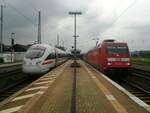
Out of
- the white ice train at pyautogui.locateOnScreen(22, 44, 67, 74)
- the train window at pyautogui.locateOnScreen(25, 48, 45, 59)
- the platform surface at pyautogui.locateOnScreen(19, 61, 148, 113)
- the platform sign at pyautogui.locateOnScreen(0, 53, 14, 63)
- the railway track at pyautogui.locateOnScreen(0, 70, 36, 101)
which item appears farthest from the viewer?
the platform sign at pyautogui.locateOnScreen(0, 53, 14, 63)

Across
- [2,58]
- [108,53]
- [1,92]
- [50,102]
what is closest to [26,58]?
[108,53]

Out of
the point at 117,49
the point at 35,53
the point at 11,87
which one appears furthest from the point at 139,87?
the point at 35,53

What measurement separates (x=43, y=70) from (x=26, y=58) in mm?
1884

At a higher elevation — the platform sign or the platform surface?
the platform sign

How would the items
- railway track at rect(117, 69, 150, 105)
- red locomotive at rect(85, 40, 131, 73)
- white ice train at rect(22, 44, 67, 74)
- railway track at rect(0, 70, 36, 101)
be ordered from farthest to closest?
white ice train at rect(22, 44, 67, 74)
red locomotive at rect(85, 40, 131, 73)
railway track at rect(0, 70, 36, 101)
railway track at rect(117, 69, 150, 105)

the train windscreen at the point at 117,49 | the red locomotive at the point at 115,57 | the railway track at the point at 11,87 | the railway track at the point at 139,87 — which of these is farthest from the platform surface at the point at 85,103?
the train windscreen at the point at 117,49

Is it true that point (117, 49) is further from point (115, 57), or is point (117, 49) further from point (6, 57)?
point (6, 57)

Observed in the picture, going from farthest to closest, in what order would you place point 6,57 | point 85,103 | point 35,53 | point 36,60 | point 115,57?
point 6,57 → point 35,53 → point 36,60 → point 115,57 → point 85,103

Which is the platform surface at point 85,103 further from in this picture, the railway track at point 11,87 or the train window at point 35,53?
the train window at point 35,53

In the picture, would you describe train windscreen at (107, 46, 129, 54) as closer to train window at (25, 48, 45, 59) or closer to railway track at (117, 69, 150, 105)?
railway track at (117, 69, 150, 105)

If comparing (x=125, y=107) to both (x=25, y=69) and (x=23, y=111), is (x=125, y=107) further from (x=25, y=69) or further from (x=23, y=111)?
(x=25, y=69)

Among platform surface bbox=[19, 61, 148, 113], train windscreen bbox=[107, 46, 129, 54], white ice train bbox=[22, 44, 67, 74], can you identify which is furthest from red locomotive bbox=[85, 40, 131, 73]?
platform surface bbox=[19, 61, 148, 113]

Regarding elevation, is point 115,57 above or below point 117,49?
below

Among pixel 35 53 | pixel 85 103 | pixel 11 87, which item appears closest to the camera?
pixel 85 103
